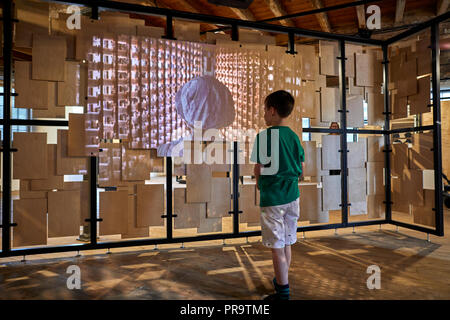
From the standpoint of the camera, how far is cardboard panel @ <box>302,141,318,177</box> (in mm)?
3582

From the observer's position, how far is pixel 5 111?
264cm

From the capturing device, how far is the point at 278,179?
1.85 meters

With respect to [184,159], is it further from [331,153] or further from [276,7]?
[276,7]

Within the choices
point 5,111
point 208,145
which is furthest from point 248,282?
point 5,111

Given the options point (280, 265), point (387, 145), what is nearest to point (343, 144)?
point (387, 145)

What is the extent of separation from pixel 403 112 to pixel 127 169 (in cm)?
337

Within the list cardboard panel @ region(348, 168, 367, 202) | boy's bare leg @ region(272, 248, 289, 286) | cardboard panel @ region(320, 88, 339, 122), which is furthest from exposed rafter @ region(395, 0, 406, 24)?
boy's bare leg @ region(272, 248, 289, 286)

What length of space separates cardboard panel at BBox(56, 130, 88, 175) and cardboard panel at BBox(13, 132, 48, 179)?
0.10 metres

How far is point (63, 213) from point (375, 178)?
361 centimetres

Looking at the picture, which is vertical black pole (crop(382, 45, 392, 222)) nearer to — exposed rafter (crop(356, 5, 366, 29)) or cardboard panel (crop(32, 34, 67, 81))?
exposed rafter (crop(356, 5, 366, 29))

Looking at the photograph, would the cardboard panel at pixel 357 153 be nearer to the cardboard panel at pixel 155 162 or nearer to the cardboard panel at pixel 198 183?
the cardboard panel at pixel 198 183

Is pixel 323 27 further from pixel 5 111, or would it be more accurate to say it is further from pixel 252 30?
pixel 5 111

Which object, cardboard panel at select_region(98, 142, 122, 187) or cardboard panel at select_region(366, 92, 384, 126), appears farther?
cardboard panel at select_region(366, 92, 384, 126)

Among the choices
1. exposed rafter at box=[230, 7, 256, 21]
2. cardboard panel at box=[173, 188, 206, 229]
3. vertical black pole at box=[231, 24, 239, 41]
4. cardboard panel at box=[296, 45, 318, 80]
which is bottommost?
cardboard panel at box=[173, 188, 206, 229]
